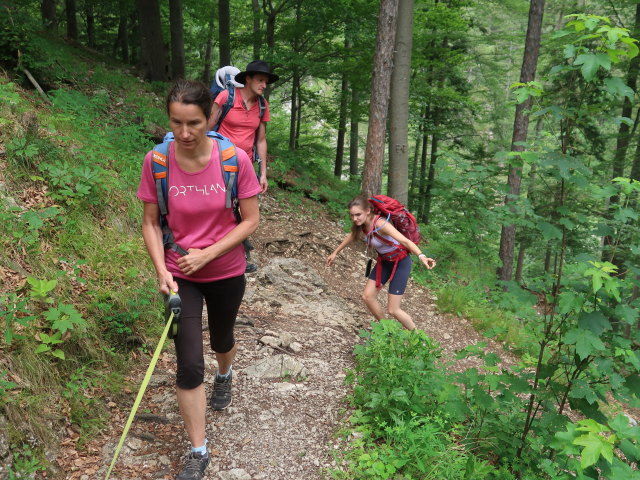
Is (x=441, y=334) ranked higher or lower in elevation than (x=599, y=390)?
lower

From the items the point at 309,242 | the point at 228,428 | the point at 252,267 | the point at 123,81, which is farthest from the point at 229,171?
the point at 123,81

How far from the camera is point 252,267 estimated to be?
20.6 ft

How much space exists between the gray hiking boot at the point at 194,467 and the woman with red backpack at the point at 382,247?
281 centimetres

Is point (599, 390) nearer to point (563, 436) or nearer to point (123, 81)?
point (563, 436)

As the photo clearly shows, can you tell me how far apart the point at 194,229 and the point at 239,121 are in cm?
270

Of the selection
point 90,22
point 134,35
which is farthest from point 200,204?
point 90,22

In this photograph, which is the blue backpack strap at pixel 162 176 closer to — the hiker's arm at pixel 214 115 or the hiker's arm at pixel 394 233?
the hiker's arm at pixel 214 115

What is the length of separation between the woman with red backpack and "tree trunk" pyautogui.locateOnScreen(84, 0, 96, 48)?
15748mm

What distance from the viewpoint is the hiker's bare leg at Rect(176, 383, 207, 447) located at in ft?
8.86

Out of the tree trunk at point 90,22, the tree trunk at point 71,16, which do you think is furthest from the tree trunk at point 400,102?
the tree trunk at point 71,16

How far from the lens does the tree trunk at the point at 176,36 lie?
13273 millimetres

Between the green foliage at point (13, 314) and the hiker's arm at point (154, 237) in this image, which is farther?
the green foliage at point (13, 314)

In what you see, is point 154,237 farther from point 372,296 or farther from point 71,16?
point 71,16

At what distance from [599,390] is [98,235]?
4.83 meters
